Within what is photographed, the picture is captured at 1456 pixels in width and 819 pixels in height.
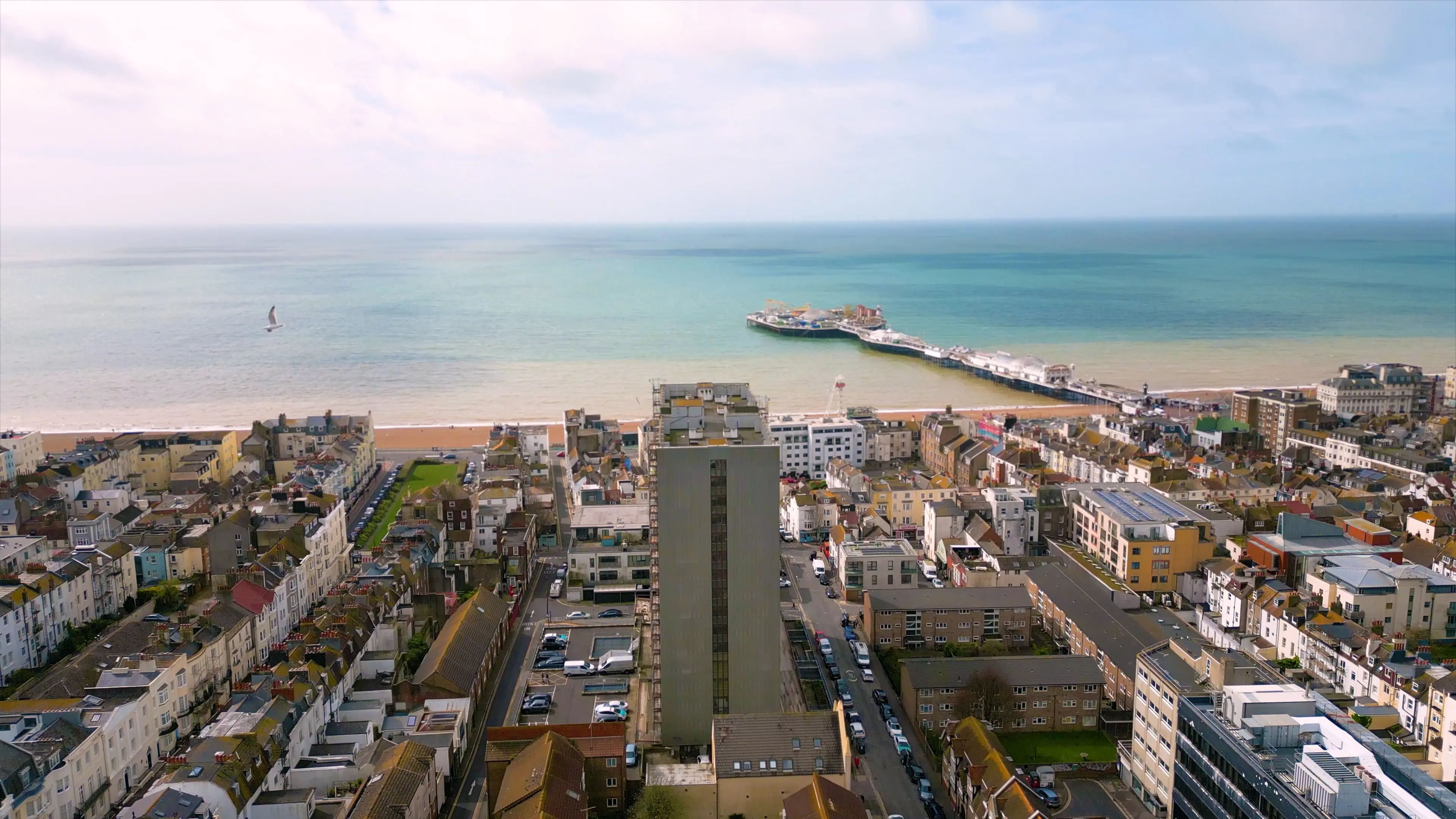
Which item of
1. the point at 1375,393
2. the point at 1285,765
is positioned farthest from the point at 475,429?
the point at 1375,393

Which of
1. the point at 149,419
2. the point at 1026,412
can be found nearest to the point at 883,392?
the point at 1026,412

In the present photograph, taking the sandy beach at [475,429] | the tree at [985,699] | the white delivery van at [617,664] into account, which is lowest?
the white delivery van at [617,664]

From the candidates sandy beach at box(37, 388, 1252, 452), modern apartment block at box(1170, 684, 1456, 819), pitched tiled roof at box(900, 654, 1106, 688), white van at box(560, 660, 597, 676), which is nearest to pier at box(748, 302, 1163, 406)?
sandy beach at box(37, 388, 1252, 452)

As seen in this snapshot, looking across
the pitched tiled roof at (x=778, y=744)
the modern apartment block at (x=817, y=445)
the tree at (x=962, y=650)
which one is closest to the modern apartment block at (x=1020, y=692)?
the tree at (x=962, y=650)

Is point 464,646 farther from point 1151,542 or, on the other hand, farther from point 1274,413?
point 1274,413

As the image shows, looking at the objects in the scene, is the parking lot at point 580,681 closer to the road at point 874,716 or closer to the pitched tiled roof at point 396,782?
the pitched tiled roof at point 396,782

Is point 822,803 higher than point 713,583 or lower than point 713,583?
lower

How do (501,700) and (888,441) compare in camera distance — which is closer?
(501,700)
